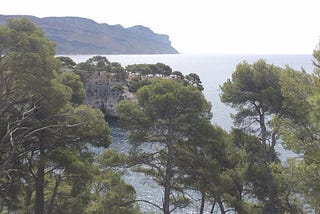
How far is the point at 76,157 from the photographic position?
1702cm

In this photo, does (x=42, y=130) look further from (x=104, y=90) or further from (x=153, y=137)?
(x=104, y=90)

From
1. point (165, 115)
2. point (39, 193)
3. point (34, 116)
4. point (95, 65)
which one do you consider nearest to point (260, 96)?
point (165, 115)

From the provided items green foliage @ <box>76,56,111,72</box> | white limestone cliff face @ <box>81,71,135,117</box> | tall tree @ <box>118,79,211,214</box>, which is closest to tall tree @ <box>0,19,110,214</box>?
tall tree @ <box>118,79,211,214</box>

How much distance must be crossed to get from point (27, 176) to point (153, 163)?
6.17 meters

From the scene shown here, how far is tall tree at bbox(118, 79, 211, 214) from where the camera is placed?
678 inches

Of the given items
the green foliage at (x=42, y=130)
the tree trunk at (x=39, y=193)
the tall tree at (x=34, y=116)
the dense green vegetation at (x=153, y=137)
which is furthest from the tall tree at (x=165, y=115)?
the tree trunk at (x=39, y=193)

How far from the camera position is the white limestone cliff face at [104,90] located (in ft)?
296

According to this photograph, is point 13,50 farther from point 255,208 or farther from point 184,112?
point 255,208

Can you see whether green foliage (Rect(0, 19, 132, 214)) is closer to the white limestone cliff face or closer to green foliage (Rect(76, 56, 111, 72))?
the white limestone cliff face

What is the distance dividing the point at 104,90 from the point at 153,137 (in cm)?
7561

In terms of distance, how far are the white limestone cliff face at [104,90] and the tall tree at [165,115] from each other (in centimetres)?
7110

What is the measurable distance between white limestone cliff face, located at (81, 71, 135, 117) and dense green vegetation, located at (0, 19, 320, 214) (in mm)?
68822

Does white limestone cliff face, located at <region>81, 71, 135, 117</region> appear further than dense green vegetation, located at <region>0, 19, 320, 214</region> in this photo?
Yes

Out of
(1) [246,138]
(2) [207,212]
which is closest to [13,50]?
(1) [246,138]
